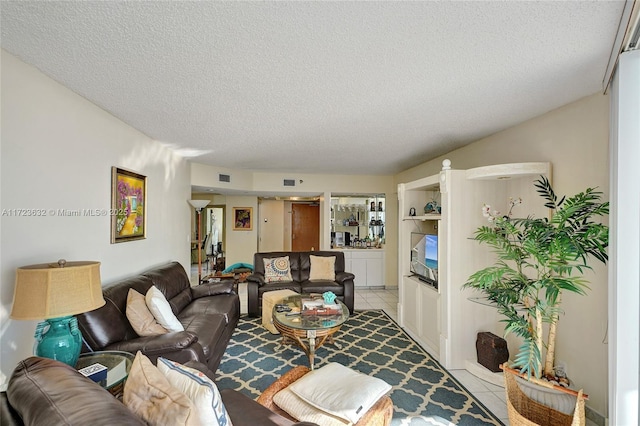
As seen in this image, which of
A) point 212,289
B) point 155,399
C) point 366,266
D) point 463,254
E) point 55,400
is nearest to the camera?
point 55,400

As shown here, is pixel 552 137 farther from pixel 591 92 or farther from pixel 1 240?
pixel 1 240

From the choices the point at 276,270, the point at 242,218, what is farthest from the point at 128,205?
the point at 242,218

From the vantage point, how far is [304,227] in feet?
27.7

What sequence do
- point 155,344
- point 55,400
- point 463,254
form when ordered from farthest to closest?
1. point 463,254
2. point 155,344
3. point 55,400

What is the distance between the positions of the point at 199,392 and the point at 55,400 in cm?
45

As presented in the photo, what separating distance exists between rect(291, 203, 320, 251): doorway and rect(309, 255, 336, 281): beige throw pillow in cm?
323

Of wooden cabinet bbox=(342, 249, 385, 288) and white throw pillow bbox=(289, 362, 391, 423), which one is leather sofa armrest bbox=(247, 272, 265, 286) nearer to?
wooden cabinet bbox=(342, 249, 385, 288)

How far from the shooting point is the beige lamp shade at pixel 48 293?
156cm

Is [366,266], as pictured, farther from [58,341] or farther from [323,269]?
[58,341]

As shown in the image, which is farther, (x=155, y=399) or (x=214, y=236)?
(x=214, y=236)

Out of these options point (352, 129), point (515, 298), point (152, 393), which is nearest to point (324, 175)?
point (352, 129)

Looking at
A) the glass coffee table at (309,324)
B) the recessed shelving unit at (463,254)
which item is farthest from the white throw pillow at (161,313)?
the recessed shelving unit at (463,254)

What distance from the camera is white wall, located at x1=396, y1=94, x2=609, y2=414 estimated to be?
2.21 meters

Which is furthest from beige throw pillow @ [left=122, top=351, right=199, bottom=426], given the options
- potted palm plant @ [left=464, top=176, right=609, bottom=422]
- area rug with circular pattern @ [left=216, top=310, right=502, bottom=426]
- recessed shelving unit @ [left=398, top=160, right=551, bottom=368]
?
recessed shelving unit @ [left=398, top=160, right=551, bottom=368]
